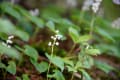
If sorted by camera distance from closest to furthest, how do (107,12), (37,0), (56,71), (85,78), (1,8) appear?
(56,71), (85,78), (1,8), (107,12), (37,0)

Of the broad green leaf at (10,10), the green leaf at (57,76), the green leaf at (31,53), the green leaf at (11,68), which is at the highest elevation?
the broad green leaf at (10,10)

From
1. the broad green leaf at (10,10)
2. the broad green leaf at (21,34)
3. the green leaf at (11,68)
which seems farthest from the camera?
the broad green leaf at (10,10)

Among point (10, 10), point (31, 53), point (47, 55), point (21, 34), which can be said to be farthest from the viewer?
point (10, 10)

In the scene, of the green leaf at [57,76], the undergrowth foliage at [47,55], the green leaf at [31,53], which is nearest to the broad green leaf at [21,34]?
the undergrowth foliage at [47,55]

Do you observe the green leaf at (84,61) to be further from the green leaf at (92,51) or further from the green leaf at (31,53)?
the green leaf at (31,53)

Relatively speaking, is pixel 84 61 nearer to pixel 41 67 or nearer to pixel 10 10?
pixel 41 67

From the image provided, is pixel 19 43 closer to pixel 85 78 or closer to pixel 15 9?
pixel 15 9

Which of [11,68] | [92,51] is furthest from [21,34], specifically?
[92,51]

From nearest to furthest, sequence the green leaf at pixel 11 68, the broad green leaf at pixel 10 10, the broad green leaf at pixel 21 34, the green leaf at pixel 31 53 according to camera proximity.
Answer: the green leaf at pixel 11 68 < the green leaf at pixel 31 53 < the broad green leaf at pixel 21 34 < the broad green leaf at pixel 10 10

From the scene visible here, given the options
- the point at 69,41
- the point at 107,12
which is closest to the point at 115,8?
the point at 107,12

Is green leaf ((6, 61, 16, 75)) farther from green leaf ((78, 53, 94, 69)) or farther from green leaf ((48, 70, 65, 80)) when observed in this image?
green leaf ((78, 53, 94, 69))

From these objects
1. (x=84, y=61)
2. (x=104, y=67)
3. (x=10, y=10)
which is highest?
(x=10, y=10)
